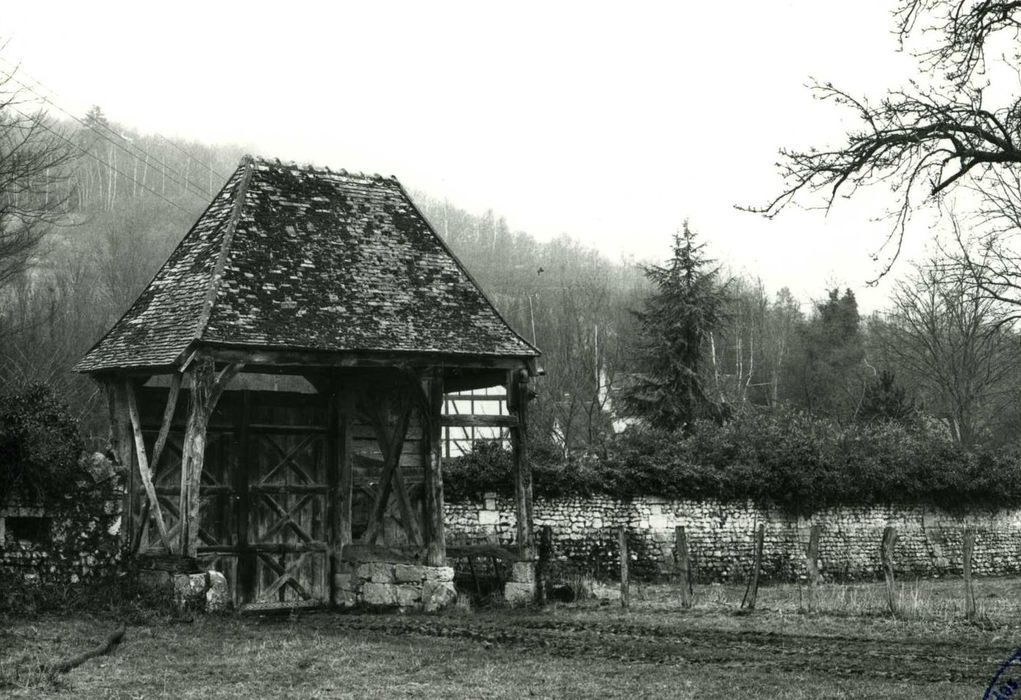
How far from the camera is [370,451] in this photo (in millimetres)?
17781

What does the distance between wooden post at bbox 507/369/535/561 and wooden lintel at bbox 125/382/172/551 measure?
5236 millimetres

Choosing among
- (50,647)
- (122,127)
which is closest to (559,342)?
(50,647)

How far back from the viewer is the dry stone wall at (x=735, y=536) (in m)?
22.3

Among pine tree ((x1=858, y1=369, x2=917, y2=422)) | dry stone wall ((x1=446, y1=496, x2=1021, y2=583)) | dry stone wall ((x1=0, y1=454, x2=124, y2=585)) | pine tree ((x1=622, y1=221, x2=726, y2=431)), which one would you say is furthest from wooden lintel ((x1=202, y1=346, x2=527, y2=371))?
pine tree ((x1=858, y1=369, x2=917, y2=422))

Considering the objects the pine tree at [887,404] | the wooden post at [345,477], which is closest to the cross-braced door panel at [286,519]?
the wooden post at [345,477]

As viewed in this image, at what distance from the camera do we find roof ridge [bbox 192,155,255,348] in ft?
49.7

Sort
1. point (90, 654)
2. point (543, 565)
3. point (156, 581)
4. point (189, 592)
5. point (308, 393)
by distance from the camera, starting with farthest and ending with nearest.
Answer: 1. point (543, 565)
2. point (308, 393)
3. point (156, 581)
4. point (189, 592)
5. point (90, 654)

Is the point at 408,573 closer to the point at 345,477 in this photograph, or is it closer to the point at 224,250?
the point at 345,477

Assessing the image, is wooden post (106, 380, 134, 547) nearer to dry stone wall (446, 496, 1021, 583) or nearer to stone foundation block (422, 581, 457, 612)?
stone foundation block (422, 581, 457, 612)

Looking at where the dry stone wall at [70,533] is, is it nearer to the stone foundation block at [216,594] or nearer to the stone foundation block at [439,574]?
the stone foundation block at [216,594]

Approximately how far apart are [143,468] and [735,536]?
528 inches

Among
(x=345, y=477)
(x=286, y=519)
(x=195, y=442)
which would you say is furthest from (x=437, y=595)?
(x=195, y=442)

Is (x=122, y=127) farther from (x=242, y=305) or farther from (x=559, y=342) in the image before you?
(x=242, y=305)

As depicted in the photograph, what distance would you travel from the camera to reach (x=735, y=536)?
2427 centimetres
